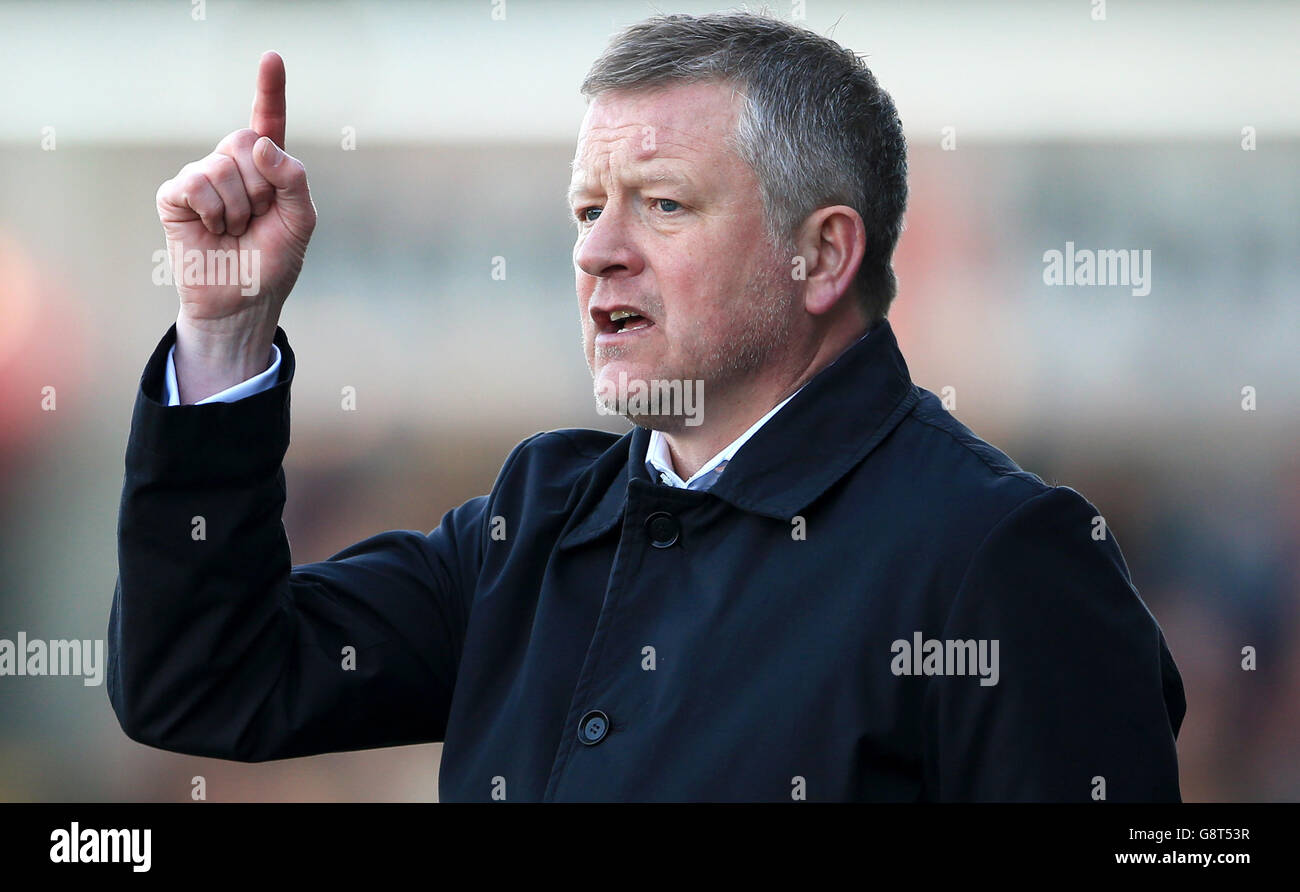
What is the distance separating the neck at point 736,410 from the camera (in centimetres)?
194

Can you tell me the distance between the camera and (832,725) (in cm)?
161

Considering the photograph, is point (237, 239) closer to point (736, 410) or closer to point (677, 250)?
point (677, 250)

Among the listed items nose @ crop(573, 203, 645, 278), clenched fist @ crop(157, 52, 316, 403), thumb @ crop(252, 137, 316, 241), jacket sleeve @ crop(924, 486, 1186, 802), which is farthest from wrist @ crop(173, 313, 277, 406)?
jacket sleeve @ crop(924, 486, 1186, 802)

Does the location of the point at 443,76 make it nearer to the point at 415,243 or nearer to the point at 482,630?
the point at 415,243

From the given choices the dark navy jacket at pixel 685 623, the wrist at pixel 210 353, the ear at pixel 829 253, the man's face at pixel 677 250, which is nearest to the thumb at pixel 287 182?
the wrist at pixel 210 353

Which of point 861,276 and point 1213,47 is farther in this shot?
point 1213,47

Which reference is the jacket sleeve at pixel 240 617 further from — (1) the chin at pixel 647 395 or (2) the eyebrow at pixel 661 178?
(2) the eyebrow at pixel 661 178

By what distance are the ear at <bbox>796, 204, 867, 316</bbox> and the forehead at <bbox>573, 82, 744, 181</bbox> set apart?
173 mm

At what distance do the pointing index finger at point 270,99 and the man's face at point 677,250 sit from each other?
1.51 ft

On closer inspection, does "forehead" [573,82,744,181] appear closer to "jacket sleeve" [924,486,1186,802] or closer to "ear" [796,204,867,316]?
"ear" [796,204,867,316]

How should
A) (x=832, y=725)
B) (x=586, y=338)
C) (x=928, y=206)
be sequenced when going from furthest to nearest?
(x=928, y=206), (x=586, y=338), (x=832, y=725)

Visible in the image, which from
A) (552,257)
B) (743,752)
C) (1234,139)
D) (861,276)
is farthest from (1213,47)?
(743,752)

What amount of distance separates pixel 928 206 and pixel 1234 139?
1.32 metres

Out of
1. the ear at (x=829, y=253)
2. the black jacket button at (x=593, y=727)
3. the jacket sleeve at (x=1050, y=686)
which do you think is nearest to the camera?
the jacket sleeve at (x=1050, y=686)
